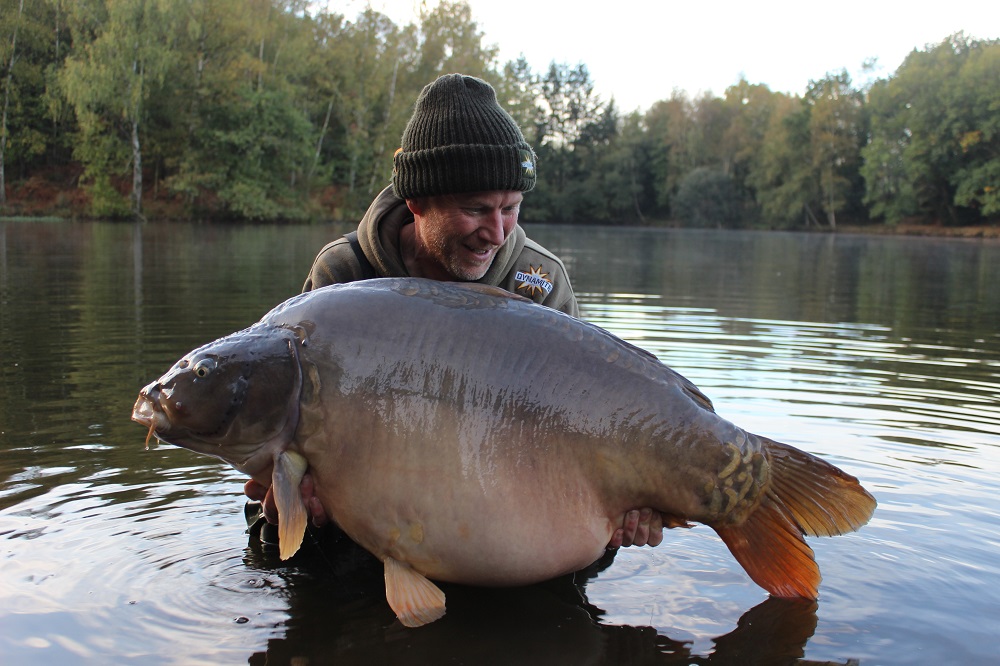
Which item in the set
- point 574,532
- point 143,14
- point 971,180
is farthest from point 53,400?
point 971,180

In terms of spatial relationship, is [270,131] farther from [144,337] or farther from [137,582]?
[137,582]

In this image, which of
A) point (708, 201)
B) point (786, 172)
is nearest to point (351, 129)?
point (708, 201)

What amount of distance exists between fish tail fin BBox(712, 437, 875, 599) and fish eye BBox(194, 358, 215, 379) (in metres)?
1.64

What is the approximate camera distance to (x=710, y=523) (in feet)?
9.14

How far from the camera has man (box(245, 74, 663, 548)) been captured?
11.5 ft

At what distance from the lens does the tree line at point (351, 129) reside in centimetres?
3862

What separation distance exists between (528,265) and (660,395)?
1470mm

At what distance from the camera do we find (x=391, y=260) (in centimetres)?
379

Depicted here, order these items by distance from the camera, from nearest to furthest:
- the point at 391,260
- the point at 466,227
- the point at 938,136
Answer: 1. the point at 466,227
2. the point at 391,260
3. the point at 938,136

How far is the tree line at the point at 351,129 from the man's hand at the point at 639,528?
3818 cm

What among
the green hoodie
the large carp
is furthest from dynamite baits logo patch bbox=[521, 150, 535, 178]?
the large carp

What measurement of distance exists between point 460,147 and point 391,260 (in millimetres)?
604

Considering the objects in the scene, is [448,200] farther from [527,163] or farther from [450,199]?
[527,163]

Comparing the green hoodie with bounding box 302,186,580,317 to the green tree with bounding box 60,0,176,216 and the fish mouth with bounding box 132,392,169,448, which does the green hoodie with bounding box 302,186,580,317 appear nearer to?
the fish mouth with bounding box 132,392,169,448
